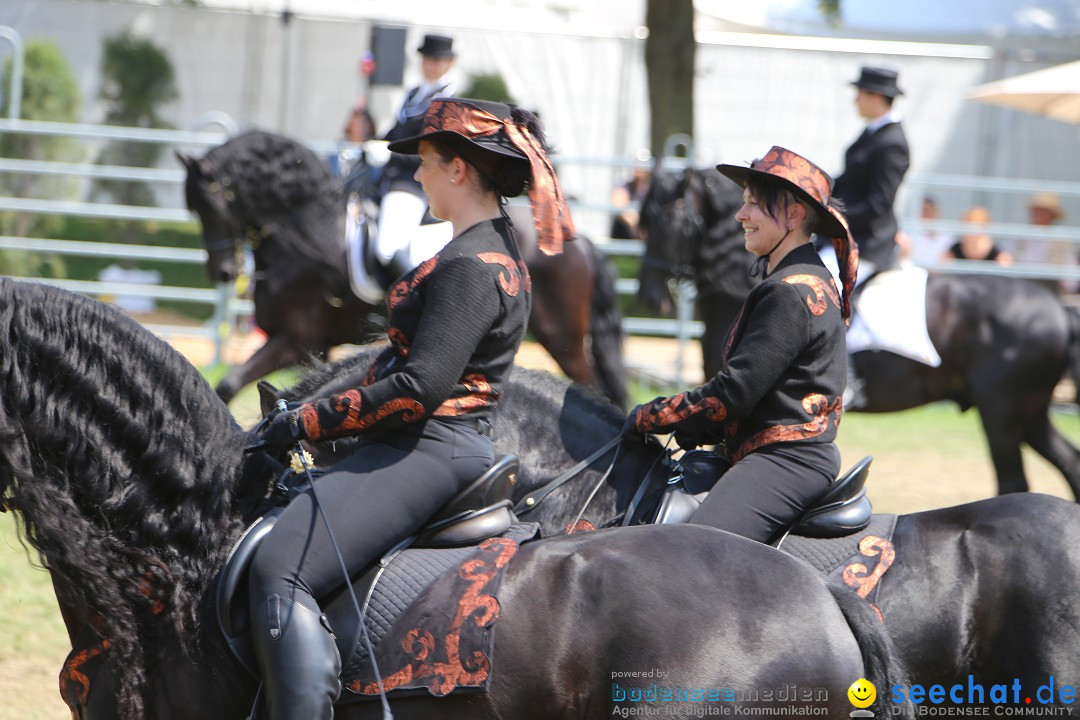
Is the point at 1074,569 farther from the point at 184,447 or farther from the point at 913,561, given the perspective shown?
the point at 184,447

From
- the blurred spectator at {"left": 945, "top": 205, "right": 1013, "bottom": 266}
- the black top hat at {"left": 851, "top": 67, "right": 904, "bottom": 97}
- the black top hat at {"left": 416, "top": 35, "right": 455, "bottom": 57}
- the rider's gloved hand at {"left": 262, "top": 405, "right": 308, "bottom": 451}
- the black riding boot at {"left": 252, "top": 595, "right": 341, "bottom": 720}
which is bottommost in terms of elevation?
the black riding boot at {"left": 252, "top": 595, "right": 341, "bottom": 720}

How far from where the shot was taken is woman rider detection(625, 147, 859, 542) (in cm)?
328

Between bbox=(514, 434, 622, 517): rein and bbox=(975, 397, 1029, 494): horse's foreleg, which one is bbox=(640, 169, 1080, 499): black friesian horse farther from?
bbox=(514, 434, 622, 517): rein

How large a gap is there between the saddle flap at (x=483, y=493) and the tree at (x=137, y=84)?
51.9ft

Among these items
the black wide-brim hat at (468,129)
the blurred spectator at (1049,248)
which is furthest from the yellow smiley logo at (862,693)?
the blurred spectator at (1049,248)

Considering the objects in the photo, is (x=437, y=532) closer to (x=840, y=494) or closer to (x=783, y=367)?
(x=783, y=367)

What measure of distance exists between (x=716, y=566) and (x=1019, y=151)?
17.6 metres

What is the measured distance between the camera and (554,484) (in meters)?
3.67

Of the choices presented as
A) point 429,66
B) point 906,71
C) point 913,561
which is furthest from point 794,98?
point 913,561

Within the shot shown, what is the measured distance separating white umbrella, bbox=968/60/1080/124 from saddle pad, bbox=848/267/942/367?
17.4 feet

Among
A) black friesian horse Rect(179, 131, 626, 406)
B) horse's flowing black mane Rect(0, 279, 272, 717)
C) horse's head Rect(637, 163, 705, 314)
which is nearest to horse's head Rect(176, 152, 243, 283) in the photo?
black friesian horse Rect(179, 131, 626, 406)

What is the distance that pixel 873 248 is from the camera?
296 inches

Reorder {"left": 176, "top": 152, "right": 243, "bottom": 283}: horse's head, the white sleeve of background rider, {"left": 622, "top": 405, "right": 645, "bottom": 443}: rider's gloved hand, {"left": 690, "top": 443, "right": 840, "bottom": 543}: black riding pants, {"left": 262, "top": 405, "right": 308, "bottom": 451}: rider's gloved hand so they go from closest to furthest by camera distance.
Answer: {"left": 262, "top": 405, "right": 308, "bottom": 451}: rider's gloved hand
{"left": 690, "top": 443, "right": 840, "bottom": 543}: black riding pants
{"left": 622, "top": 405, "right": 645, "bottom": 443}: rider's gloved hand
the white sleeve of background rider
{"left": 176, "top": 152, "right": 243, "bottom": 283}: horse's head

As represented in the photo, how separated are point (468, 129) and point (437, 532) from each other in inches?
37.9
